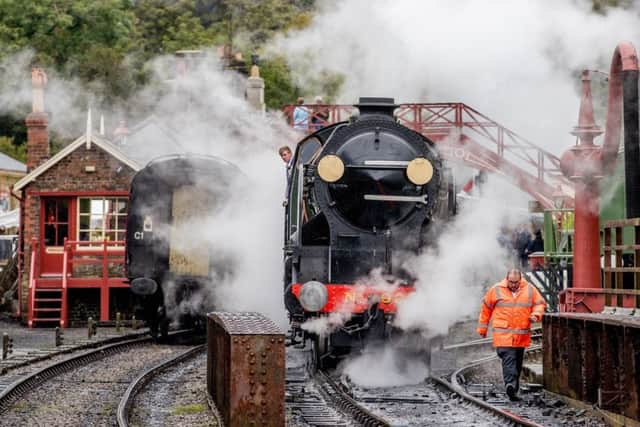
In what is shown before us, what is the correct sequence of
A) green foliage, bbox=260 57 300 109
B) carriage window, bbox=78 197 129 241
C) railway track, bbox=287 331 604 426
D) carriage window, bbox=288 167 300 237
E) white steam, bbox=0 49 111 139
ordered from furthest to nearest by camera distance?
white steam, bbox=0 49 111 139
green foliage, bbox=260 57 300 109
carriage window, bbox=78 197 129 241
carriage window, bbox=288 167 300 237
railway track, bbox=287 331 604 426

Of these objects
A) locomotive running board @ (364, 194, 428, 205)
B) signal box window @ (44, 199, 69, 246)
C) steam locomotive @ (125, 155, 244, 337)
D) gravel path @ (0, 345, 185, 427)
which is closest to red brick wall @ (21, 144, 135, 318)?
signal box window @ (44, 199, 69, 246)

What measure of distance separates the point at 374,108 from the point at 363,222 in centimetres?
135

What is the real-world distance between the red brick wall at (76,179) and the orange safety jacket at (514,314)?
14.8 meters

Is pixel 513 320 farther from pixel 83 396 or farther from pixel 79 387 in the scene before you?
pixel 79 387

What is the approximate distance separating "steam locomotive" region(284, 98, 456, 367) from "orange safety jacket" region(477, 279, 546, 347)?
122cm

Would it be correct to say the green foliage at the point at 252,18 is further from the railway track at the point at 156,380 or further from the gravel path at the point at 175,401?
the gravel path at the point at 175,401

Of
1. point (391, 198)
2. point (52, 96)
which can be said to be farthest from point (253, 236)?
point (52, 96)

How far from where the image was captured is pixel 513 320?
1209 cm

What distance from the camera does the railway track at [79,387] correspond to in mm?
11477

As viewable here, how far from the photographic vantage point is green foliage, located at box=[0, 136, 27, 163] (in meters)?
54.7

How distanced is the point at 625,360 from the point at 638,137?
308cm

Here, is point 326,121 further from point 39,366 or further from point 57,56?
point 57,56

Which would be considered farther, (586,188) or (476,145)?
(476,145)

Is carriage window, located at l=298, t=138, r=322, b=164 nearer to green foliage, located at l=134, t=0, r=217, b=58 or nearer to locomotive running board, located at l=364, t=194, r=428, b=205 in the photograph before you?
locomotive running board, located at l=364, t=194, r=428, b=205
